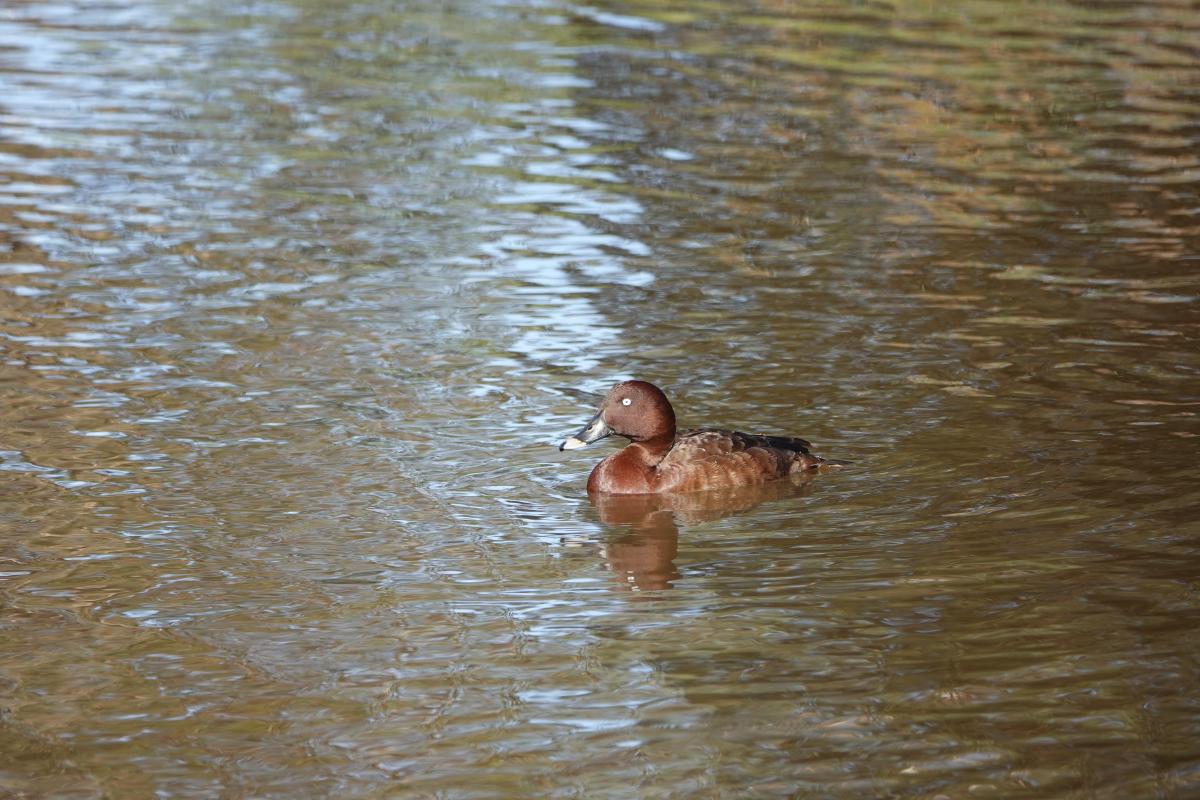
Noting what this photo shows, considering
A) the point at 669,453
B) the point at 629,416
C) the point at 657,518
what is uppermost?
the point at 629,416

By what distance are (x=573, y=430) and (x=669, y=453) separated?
852 millimetres

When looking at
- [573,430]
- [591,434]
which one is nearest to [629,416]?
[591,434]

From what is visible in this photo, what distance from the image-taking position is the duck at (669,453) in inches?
399

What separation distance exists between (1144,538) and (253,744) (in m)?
4.57

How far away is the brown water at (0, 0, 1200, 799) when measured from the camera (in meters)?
7.19

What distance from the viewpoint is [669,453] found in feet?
33.8

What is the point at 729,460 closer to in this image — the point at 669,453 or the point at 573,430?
the point at 669,453

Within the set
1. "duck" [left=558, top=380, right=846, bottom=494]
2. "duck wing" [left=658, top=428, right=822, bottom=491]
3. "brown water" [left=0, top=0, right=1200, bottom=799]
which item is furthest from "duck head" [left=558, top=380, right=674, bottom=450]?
"brown water" [left=0, top=0, right=1200, bottom=799]

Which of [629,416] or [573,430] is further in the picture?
[573,430]

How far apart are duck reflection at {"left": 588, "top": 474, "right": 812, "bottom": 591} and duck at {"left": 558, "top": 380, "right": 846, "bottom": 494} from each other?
0.16ft

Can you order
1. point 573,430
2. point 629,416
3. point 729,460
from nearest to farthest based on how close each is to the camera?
1. point 729,460
2. point 629,416
3. point 573,430

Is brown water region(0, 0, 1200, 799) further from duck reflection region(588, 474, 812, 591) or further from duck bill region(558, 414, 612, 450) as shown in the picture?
duck bill region(558, 414, 612, 450)

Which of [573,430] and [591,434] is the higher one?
[591,434]

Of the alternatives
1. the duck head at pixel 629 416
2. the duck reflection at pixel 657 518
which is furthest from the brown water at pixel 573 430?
the duck head at pixel 629 416
